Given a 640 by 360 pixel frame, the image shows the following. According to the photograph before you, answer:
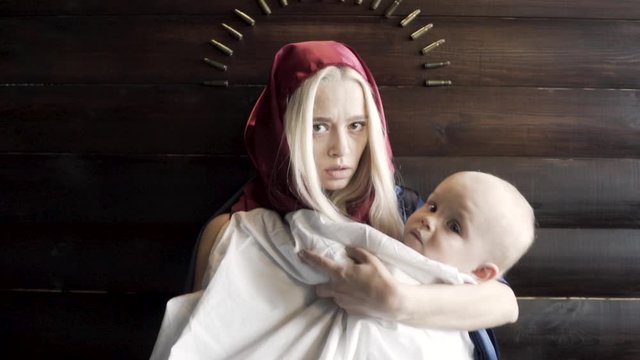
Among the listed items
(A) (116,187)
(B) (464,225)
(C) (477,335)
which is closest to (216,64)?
(A) (116,187)

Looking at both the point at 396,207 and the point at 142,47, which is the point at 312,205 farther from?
the point at 142,47

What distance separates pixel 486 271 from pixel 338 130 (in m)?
0.41

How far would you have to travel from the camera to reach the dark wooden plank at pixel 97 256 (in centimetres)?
139

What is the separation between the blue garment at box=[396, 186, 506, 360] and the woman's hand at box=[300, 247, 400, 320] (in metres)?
0.24

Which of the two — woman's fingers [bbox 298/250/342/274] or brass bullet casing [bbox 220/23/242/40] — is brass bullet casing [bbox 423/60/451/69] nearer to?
brass bullet casing [bbox 220/23/242/40]

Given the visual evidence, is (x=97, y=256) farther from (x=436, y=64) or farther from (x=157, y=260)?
(x=436, y=64)

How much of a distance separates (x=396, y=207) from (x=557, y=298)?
1.93 feet

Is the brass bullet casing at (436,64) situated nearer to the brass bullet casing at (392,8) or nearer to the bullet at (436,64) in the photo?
the bullet at (436,64)

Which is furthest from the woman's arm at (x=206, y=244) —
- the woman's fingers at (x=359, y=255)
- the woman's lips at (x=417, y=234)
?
the woman's lips at (x=417, y=234)

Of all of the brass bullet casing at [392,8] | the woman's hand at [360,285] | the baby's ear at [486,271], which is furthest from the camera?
the brass bullet casing at [392,8]

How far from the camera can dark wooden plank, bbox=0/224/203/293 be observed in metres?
1.39

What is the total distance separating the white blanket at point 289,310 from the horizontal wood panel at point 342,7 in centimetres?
64

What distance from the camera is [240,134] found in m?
1.38

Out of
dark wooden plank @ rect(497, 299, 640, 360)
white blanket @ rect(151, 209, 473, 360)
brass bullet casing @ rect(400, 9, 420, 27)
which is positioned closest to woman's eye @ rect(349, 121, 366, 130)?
white blanket @ rect(151, 209, 473, 360)
